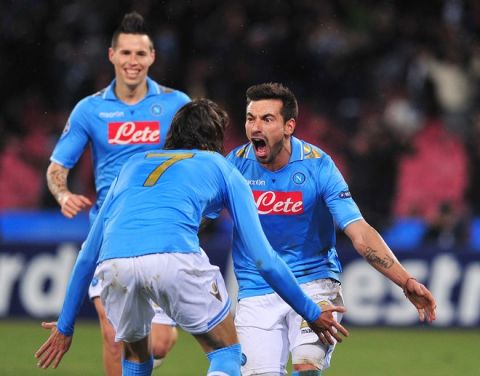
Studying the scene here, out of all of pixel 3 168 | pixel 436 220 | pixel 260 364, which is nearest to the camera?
pixel 260 364

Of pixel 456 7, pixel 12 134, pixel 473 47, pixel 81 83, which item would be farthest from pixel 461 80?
pixel 12 134

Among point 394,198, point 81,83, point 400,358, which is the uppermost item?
point 81,83

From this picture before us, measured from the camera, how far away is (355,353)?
1018cm

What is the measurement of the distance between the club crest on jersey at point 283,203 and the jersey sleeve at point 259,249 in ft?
3.70

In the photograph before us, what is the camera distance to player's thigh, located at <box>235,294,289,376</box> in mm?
6090

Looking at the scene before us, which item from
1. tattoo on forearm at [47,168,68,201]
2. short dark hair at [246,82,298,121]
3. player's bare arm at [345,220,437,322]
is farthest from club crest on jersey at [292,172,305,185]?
tattoo on forearm at [47,168,68,201]

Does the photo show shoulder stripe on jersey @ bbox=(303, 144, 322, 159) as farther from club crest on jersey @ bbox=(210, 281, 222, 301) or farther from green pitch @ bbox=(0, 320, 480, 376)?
green pitch @ bbox=(0, 320, 480, 376)

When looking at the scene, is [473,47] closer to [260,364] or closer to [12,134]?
[12,134]

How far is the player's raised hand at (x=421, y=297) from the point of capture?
18.7 ft

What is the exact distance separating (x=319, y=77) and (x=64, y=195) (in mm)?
7857

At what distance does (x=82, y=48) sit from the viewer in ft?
49.4

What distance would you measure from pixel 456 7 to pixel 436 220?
12.6 feet

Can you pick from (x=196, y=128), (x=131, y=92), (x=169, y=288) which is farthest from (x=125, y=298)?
(x=131, y=92)

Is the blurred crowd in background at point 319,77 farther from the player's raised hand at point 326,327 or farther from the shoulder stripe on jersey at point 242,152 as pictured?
the player's raised hand at point 326,327
